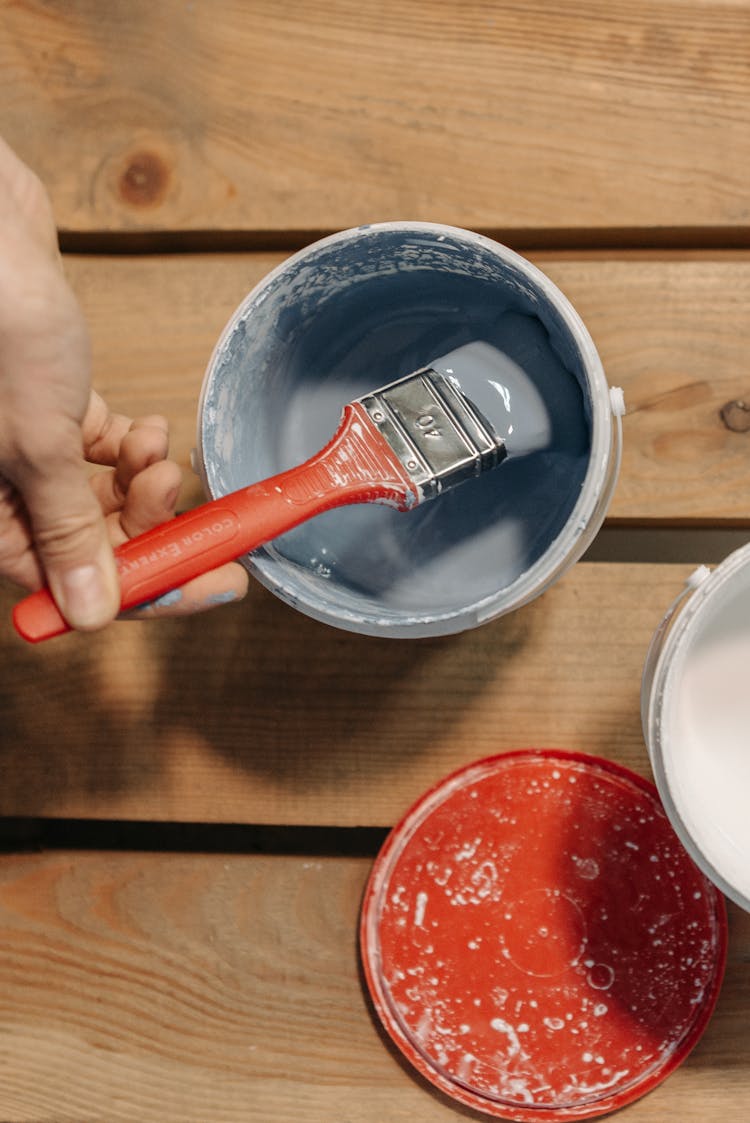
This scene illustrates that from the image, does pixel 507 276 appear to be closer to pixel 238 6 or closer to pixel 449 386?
pixel 449 386

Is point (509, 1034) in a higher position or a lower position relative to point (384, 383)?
lower

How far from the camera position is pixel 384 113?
0.74 meters

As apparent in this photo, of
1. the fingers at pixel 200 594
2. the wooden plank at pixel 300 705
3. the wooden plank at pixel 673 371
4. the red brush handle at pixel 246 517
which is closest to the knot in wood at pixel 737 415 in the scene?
the wooden plank at pixel 673 371

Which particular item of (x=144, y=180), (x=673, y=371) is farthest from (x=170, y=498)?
(x=673, y=371)

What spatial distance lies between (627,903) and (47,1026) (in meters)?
0.44

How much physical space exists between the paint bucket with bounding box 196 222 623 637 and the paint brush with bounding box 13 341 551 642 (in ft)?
0.09

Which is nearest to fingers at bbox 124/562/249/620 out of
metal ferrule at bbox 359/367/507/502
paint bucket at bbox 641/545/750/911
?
metal ferrule at bbox 359/367/507/502

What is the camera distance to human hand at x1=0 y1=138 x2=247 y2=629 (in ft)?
1.67

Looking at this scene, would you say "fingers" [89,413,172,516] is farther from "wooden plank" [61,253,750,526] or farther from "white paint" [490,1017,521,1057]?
"white paint" [490,1017,521,1057]

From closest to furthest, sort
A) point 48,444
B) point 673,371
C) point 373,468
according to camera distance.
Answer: point 48,444 < point 373,468 < point 673,371

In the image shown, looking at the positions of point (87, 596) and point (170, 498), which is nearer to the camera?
point (87, 596)

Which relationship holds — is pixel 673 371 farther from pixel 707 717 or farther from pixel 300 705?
pixel 300 705

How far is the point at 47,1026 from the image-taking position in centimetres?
75

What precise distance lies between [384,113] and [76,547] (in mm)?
418
